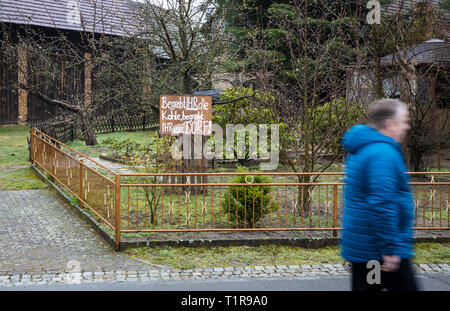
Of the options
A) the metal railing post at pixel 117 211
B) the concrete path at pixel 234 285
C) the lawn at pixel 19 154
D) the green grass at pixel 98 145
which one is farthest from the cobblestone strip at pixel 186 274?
the green grass at pixel 98 145

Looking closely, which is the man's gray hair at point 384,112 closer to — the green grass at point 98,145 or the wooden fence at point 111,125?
the green grass at point 98,145

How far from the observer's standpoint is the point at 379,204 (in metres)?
3.69

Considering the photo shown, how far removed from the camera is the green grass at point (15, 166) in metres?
12.1

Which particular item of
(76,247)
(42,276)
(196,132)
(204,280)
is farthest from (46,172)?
(204,280)

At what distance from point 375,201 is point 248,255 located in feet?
12.5

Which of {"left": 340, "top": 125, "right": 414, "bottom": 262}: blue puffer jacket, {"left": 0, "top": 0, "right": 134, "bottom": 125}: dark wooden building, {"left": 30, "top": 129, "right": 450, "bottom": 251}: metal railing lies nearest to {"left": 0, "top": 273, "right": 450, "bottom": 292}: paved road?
{"left": 30, "top": 129, "right": 450, "bottom": 251}: metal railing

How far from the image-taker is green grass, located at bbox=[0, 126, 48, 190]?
39.7ft

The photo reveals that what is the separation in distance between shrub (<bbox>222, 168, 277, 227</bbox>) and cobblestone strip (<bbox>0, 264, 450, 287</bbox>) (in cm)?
152

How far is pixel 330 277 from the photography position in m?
6.51

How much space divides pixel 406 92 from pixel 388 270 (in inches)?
389

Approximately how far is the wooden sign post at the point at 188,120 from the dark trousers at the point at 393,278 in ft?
21.7

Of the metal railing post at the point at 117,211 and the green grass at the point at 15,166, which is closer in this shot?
the metal railing post at the point at 117,211

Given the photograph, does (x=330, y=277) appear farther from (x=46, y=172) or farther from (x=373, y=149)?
(x=46, y=172)

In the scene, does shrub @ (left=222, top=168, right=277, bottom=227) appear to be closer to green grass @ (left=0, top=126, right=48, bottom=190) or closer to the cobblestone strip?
the cobblestone strip
